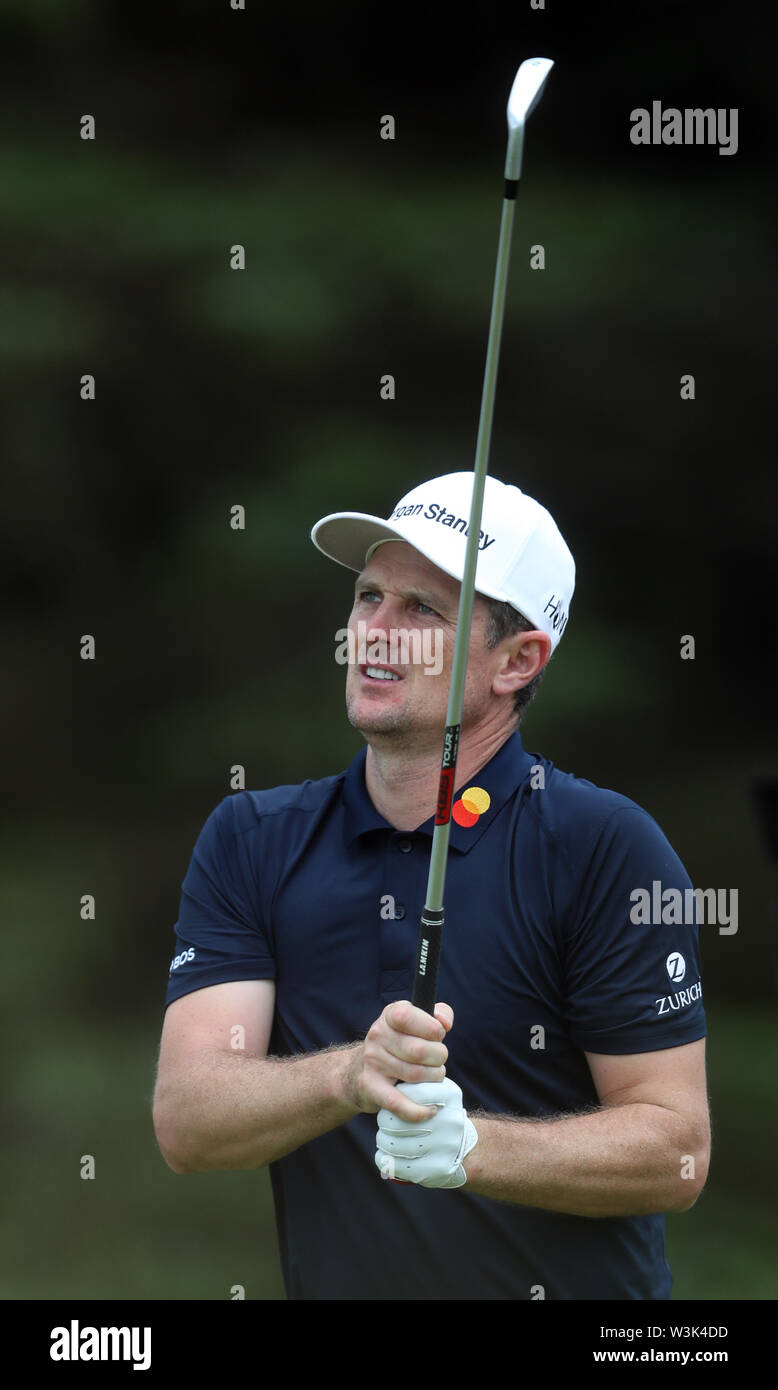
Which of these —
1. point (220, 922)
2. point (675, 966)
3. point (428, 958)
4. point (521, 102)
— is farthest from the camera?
point (220, 922)

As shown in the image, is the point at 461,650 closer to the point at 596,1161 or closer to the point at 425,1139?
the point at 425,1139

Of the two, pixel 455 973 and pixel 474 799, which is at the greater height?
pixel 474 799

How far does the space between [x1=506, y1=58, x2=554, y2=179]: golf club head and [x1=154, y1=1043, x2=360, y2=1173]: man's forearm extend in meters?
0.93

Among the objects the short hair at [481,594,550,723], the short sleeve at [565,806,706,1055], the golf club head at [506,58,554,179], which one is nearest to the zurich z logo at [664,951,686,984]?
the short sleeve at [565,806,706,1055]

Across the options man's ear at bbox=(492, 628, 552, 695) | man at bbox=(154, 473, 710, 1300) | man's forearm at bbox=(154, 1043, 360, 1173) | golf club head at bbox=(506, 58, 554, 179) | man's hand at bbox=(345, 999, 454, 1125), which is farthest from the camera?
man's ear at bbox=(492, 628, 552, 695)

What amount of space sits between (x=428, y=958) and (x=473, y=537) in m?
0.41

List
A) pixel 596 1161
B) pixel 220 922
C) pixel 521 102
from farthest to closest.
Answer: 1. pixel 220 922
2. pixel 596 1161
3. pixel 521 102

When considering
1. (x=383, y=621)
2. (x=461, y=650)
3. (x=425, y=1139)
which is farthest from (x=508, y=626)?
(x=425, y=1139)

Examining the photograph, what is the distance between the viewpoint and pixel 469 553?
6.10 ft

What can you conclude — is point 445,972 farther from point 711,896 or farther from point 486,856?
point 711,896

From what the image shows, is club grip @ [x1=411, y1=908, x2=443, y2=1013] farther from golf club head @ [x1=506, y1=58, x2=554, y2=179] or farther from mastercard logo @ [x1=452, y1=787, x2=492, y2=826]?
golf club head @ [x1=506, y1=58, x2=554, y2=179]

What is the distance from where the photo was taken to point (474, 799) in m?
2.46

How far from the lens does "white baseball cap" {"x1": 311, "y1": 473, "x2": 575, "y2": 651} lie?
2.43 m

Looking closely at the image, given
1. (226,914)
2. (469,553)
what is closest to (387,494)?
(226,914)
